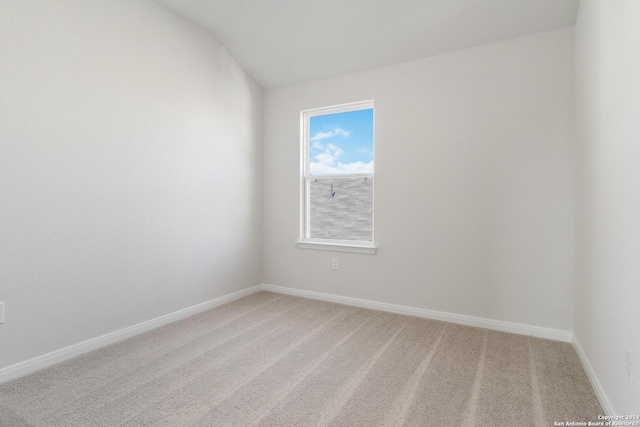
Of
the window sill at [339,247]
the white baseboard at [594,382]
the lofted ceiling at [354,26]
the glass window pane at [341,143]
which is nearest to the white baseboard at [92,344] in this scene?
the window sill at [339,247]

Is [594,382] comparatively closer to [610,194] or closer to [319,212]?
[610,194]

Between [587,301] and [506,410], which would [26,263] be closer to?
[506,410]

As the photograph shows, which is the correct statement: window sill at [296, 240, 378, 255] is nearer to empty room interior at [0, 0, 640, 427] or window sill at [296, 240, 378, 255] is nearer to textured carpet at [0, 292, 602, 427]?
empty room interior at [0, 0, 640, 427]

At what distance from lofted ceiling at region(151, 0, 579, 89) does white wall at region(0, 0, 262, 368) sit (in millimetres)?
314

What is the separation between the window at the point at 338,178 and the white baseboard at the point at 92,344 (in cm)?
126

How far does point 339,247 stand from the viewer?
338cm

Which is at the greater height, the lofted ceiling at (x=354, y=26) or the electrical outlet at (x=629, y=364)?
the lofted ceiling at (x=354, y=26)

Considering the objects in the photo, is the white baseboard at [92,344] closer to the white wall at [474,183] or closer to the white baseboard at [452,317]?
the white baseboard at [452,317]

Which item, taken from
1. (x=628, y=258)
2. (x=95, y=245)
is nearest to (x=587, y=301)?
(x=628, y=258)

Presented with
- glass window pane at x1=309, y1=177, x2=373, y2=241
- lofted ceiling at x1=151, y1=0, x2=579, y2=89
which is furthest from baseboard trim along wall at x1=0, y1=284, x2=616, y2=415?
lofted ceiling at x1=151, y1=0, x2=579, y2=89

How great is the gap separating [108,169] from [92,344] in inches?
47.8

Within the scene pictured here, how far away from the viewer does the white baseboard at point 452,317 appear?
8.15 feet

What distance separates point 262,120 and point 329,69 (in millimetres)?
1002

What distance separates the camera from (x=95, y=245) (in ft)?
7.47
